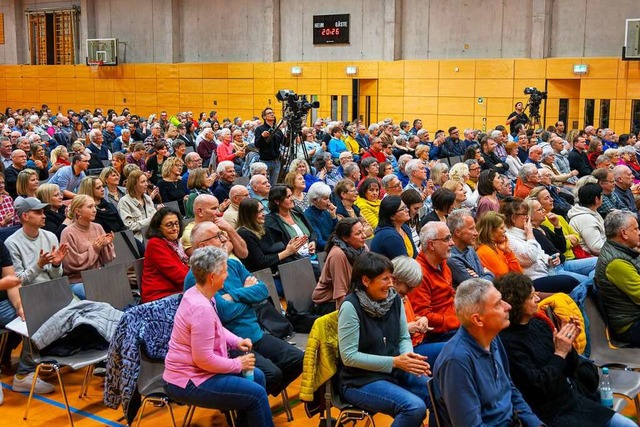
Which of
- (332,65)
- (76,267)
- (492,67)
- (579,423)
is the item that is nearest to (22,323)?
(76,267)

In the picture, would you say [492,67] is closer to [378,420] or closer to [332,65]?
[332,65]

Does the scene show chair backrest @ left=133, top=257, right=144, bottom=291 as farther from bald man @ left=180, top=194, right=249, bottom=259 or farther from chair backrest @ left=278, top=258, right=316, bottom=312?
chair backrest @ left=278, top=258, right=316, bottom=312

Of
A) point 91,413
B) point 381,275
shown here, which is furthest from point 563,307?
point 91,413

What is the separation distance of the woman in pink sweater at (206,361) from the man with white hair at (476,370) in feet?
3.37

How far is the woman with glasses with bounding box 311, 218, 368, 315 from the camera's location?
4.79 m

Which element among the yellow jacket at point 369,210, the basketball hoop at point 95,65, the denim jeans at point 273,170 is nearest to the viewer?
the yellow jacket at point 369,210

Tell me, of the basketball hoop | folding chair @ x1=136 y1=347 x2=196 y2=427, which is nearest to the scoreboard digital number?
the basketball hoop

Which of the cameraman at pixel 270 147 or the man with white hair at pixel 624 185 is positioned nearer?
the man with white hair at pixel 624 185

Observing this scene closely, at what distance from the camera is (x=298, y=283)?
16.9 feet

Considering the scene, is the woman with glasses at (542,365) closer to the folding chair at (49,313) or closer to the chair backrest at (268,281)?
the chair backrest at (268,281)

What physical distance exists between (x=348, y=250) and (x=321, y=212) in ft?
6.06

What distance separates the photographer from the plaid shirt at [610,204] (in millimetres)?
7863

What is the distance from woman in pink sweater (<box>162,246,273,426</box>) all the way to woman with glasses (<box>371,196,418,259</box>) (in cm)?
179

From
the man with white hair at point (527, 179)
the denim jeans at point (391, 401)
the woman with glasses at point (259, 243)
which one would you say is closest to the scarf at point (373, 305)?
the denim jeans at point (391, 401)
